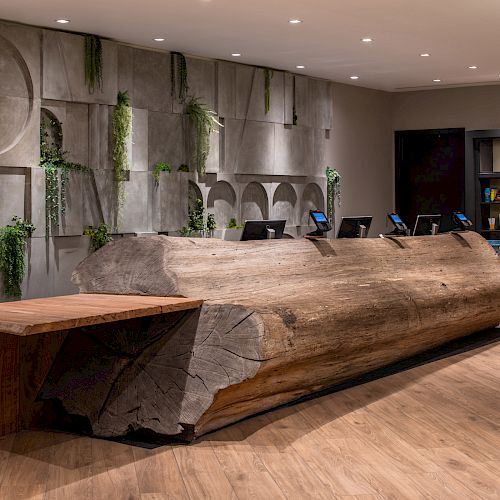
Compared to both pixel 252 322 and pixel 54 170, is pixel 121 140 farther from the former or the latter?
pixel 252 322

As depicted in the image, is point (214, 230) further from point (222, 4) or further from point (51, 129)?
point (222, 4)

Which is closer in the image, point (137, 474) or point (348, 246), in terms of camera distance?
point (137, 474)

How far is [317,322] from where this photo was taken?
15.1 ft

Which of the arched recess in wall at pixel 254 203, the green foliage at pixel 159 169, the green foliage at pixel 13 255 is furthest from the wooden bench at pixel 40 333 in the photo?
the arched recess in wall at pixel 254 203

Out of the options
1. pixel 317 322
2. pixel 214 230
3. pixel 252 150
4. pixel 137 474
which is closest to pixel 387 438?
pixel 317 322

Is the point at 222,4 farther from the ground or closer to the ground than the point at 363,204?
farther from the ground

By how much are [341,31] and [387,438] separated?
5.01 m

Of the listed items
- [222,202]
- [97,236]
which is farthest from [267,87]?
[97,236]

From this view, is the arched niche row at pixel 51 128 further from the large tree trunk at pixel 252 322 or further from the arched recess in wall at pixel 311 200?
the arched recess in wall at pixel 311 200

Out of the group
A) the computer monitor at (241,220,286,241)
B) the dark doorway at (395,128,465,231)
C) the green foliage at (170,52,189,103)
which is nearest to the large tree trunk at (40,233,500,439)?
the computer monitor at (241,220,286,241)

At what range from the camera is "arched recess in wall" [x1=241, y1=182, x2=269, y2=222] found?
34.0 ft

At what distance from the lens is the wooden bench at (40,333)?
12.1 ft

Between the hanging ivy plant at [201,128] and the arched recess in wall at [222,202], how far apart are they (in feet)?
1.46

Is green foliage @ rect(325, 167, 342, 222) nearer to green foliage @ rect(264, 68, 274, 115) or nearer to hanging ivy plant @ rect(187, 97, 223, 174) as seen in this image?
green foliage @ rect(264, 68, 274, 115)
